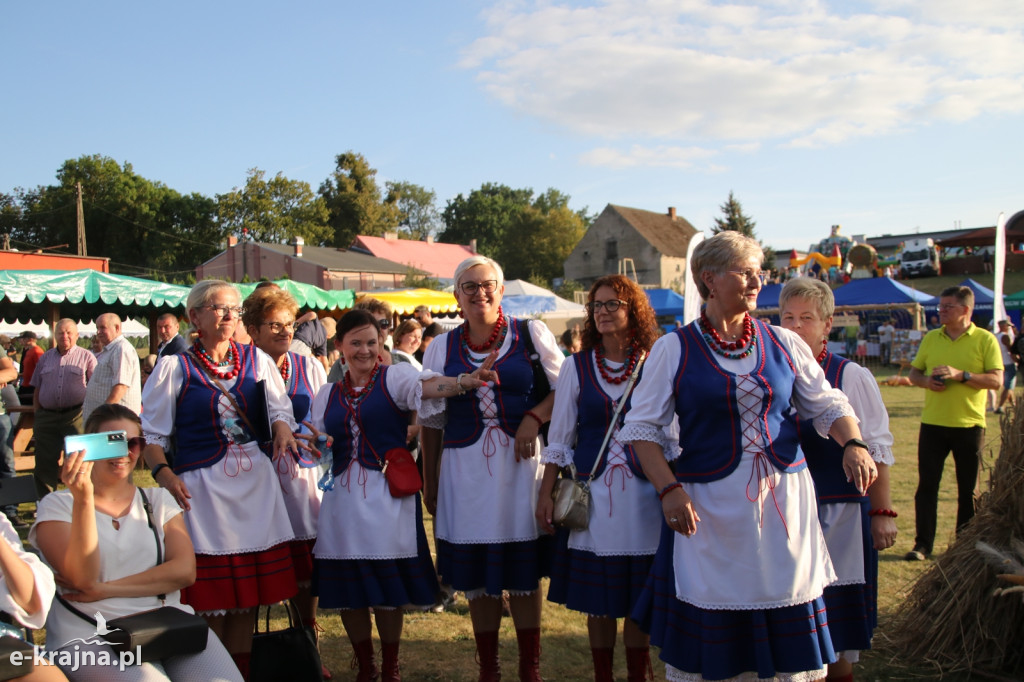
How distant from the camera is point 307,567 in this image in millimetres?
3824

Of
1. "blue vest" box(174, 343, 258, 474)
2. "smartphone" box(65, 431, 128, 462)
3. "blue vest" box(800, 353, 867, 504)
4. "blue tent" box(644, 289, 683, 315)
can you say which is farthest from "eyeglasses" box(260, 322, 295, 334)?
"blue tent" box(644, 289, 683, 315)

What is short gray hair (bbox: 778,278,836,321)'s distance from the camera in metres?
3.35

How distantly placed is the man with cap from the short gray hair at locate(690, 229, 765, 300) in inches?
273

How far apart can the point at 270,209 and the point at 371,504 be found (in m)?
51.1

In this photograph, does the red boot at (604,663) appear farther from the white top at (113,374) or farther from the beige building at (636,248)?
the beige building at (636,248)

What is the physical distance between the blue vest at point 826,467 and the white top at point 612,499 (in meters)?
0.65

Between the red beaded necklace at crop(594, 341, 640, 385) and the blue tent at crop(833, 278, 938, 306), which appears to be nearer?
the red beaded necklace at crop(594, 341, 640, 385)

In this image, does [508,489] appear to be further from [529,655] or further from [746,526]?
[746,526]

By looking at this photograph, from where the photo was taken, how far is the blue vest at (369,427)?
359 centimetres

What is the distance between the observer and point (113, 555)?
2.79m

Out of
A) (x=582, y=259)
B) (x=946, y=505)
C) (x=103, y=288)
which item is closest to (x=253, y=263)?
(x=582, y=259)

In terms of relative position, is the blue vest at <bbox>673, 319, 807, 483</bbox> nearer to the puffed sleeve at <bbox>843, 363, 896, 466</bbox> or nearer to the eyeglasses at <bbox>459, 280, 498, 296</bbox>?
the puffed sleeve at <bbox>843, 363, 896, 466</bbox>

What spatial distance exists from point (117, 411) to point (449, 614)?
107 inches

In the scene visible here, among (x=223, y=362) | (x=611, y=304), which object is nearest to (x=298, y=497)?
(x=223, y=362)
